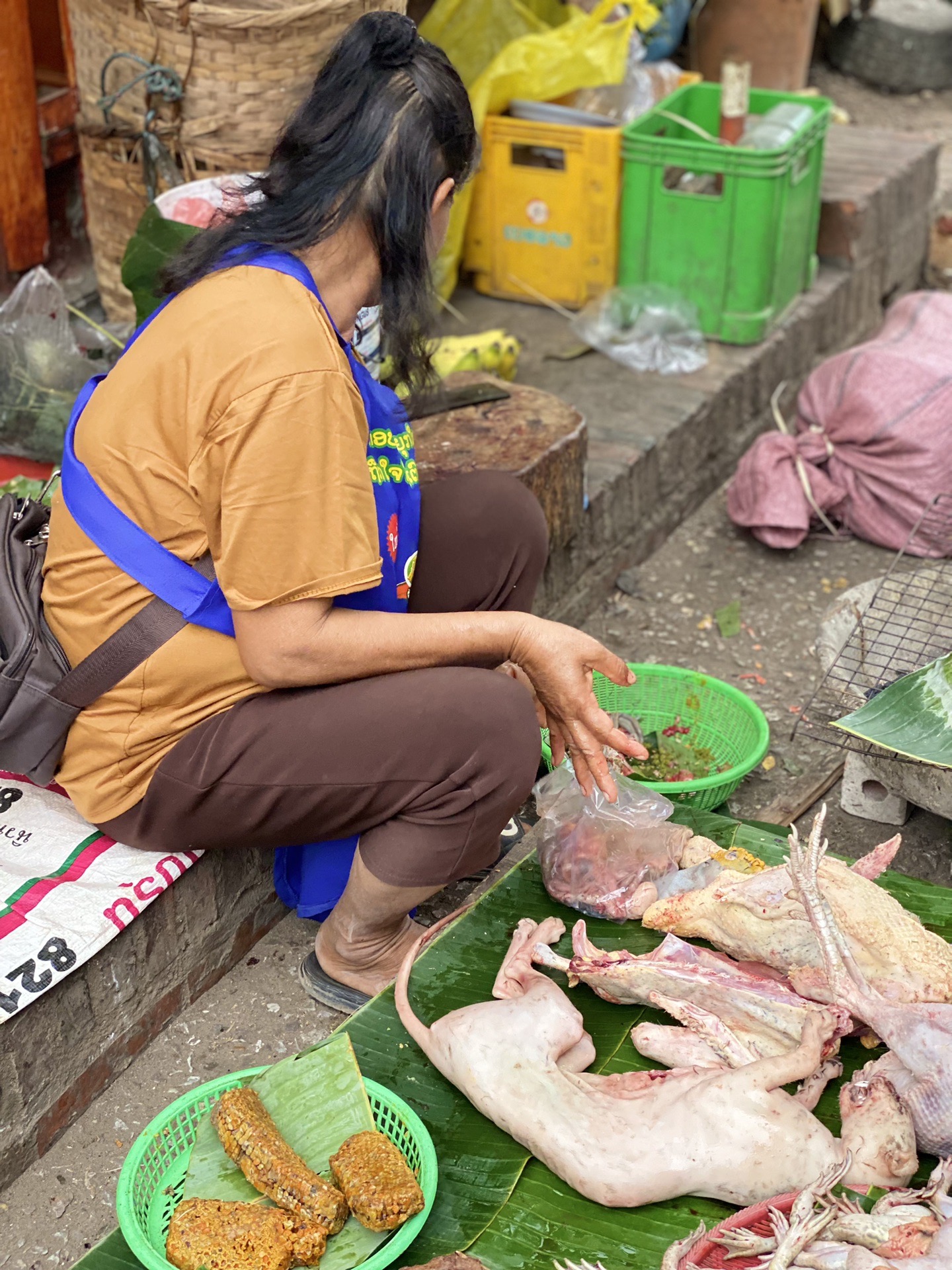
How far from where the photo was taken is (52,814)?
2.77 meters

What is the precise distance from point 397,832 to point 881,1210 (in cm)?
107

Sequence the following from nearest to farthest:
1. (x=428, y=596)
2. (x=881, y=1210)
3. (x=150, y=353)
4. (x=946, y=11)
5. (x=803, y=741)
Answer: (x=881, y=1210)
(x=150, y=353)
(x=428, y=596)
(x=803, y=741)
(x=946, y=11)

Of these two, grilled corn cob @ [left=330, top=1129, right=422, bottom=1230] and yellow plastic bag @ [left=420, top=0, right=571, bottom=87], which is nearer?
grilled corn cob @ [left=330, top=1129, right=422, bottom=1230]

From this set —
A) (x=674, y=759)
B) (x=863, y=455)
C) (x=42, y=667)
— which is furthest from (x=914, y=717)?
(x=863, y=455)

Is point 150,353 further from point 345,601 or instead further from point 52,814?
point 52,814

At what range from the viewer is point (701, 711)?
359 centimetres

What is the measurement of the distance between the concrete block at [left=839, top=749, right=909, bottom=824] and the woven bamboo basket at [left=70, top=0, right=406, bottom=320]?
2.34 metres

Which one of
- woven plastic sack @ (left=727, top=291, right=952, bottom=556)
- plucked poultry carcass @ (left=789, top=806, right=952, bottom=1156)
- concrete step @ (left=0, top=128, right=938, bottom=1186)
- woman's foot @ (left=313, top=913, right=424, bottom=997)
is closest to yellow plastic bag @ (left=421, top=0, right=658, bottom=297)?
concrete step @ (left=0, top=128, right=938, bottom=1186)

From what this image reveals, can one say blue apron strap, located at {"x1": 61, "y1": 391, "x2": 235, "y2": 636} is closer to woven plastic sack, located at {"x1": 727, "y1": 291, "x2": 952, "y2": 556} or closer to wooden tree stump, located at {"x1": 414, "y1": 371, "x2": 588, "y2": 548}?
wooden tree stump, located at {"x1": 414, "y1": 371, "x2": 588, "y2": 548}

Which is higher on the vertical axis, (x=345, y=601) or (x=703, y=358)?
(x=345, y=601)

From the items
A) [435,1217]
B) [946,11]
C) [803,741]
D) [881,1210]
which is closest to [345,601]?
[435,1217]

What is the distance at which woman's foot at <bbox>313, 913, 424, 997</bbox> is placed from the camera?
281cm

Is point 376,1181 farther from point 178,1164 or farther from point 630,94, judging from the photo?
point 630,94

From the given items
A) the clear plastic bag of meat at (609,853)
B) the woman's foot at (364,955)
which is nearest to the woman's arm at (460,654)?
the clear plastic bag of meat at (609,853)
